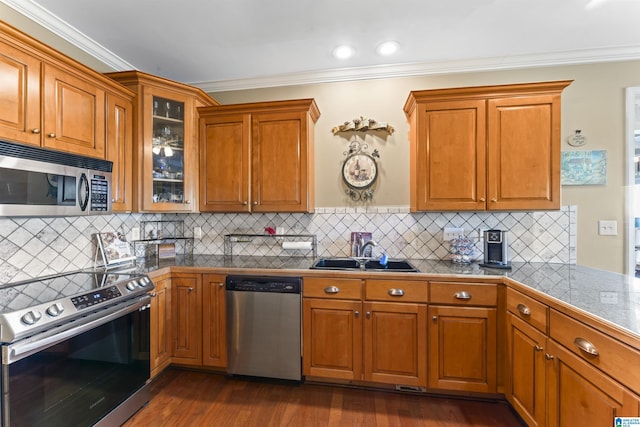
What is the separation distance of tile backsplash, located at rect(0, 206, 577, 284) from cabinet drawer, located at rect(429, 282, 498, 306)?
24.6 inches

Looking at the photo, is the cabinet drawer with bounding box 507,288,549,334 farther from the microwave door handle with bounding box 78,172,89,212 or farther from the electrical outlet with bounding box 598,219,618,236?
the microwave door handle with bounding box 78,172,89,212

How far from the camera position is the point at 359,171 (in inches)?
103

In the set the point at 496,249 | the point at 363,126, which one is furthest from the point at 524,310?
the point at 363,126

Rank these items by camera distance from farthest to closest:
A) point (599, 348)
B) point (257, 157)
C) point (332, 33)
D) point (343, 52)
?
1. point (257, 157)
2. point (343, 52)
3. point (332, 33)
4. point (599, 348)

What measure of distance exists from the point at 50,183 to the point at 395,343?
2.38 meters

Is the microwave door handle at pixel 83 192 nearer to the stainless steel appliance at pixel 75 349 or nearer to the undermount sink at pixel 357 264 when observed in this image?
the stainless steel appliance at pixel 75 349

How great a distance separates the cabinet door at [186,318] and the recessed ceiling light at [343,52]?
2192 mm

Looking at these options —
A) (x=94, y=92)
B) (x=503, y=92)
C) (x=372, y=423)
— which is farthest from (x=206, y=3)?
(x=372, y=423)

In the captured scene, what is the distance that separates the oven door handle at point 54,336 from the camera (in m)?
1.12

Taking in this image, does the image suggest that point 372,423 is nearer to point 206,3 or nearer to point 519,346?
point 519,346

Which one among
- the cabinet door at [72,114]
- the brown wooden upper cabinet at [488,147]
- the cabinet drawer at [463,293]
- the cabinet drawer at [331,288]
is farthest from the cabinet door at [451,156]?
the cabinet door at [72,114]

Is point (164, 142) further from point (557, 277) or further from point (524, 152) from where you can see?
point (557, 277)

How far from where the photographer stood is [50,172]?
59.9 inches

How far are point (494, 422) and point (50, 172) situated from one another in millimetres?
3046
